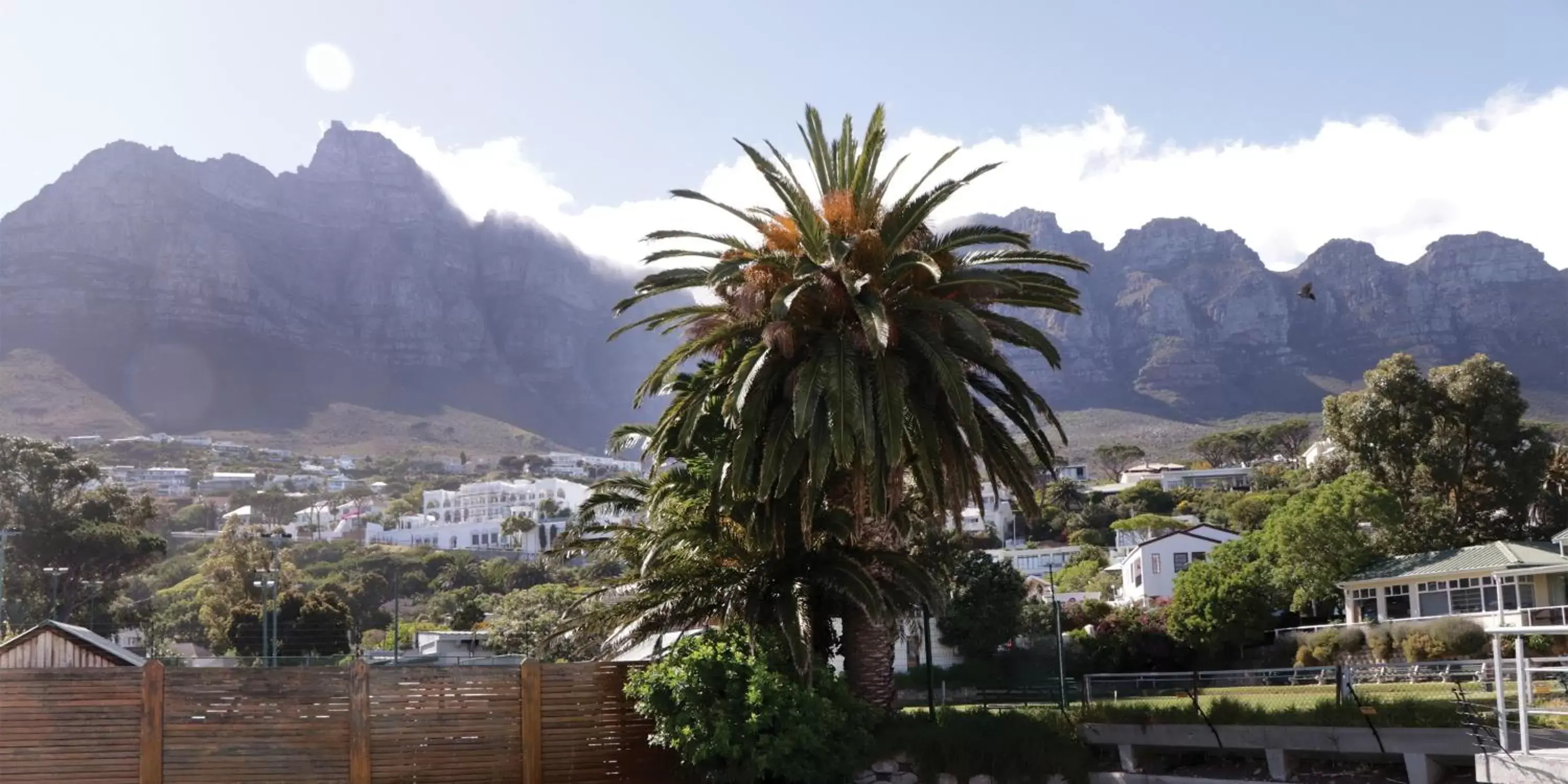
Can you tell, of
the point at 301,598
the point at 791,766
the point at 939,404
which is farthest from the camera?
the point at 301,598

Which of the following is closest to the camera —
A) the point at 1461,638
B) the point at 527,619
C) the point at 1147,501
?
the point at 1461,638

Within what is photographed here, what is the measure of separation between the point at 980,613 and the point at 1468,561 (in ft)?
61.1

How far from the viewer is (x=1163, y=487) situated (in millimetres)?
135500

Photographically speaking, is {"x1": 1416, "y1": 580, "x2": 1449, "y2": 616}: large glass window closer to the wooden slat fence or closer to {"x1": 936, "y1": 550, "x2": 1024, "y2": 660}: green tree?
{"x1": 936, "y1": 550, "x2": 1024, "y2": 660}: green tree

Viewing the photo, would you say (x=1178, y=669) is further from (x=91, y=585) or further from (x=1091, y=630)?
(x=91, y=585)

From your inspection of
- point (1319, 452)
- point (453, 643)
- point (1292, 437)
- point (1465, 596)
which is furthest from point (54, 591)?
point (1292, 437)

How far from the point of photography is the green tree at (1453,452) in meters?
51.6

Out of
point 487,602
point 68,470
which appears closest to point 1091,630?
point 487,602

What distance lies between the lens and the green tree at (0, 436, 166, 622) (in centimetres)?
7269

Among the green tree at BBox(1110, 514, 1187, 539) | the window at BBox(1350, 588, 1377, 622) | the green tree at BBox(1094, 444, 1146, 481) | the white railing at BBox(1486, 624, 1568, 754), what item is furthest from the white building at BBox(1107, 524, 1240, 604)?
the green tree at BBox(1094, 444, 1146, 481)

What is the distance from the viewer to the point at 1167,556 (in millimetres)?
69312

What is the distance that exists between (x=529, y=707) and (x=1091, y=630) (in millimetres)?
36469

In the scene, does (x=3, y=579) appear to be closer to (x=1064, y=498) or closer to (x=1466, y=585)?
(x=1466, y=585)

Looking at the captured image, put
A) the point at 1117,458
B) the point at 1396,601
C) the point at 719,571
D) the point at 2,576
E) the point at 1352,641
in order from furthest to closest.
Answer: the point at 1117,458
the point at 1396,601
the point at 1352,641
the point at 2,576
the point at 719,571
